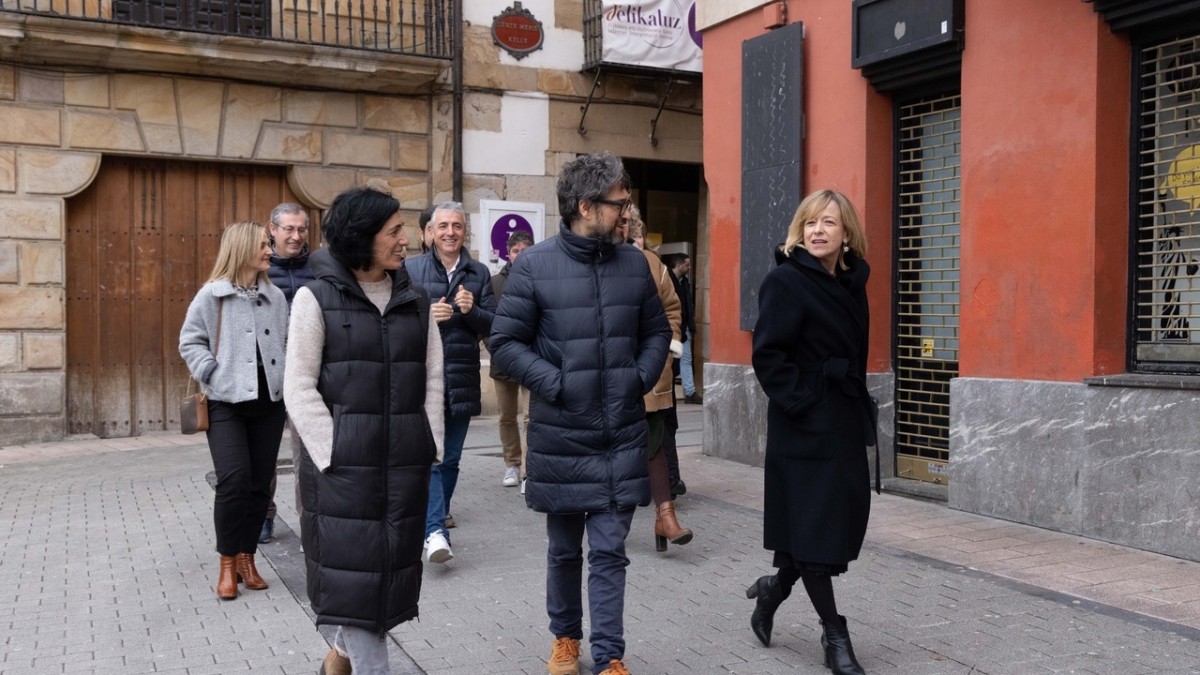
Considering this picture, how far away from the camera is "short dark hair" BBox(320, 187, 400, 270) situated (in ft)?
12.1

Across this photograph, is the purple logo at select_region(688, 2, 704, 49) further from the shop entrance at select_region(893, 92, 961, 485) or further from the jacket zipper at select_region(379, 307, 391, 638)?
the jacket zipper at select_region(379, 307, 391, 638)

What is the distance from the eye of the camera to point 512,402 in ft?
27.7

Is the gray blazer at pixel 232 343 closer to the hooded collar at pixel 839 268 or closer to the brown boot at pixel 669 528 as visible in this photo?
the brown boot at pixel 669 528

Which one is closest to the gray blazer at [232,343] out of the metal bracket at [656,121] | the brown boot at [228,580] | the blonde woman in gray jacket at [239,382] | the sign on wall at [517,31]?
the blonde woman in gray jacket at [239,382]

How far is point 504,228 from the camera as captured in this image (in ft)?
44.4

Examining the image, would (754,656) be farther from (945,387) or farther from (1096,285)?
(945,387)

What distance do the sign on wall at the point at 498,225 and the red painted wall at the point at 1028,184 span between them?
564cm

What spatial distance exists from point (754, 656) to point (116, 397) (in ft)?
30.8

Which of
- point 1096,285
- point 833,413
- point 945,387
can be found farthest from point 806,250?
point 945,387

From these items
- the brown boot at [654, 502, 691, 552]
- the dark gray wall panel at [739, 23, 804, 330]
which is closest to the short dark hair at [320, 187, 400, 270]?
the brown boot at [654, 502, 691, 552]

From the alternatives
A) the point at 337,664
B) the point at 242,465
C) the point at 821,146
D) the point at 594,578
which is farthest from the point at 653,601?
the point at 821,146

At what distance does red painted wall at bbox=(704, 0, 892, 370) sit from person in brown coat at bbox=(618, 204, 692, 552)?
2.33 metres

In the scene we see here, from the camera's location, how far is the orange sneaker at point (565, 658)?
4.26m

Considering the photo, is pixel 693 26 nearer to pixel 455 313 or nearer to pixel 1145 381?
pixel 455 313
